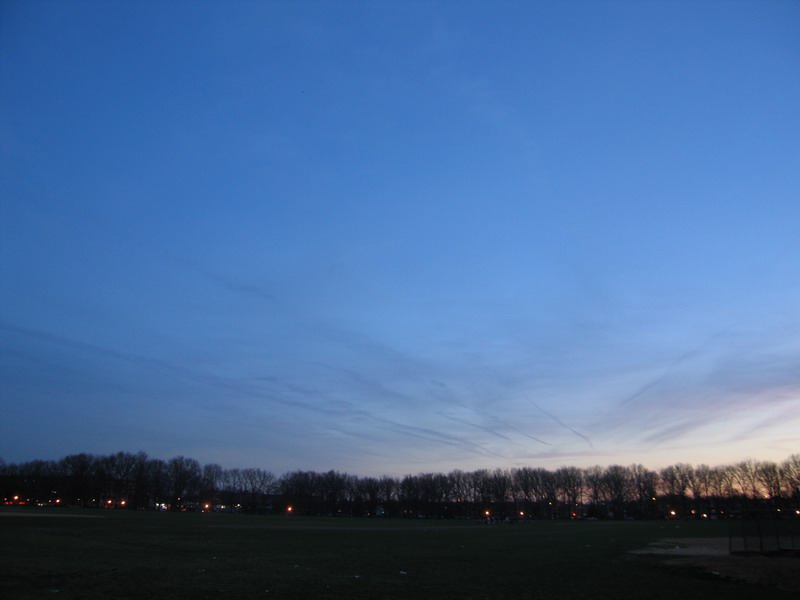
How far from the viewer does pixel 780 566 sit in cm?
2780

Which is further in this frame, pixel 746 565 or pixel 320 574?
pixel 746 565

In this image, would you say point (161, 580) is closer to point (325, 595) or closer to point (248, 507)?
point (325, 595)

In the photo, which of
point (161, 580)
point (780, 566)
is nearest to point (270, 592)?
point (161, 580)

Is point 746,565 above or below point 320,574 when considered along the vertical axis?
above

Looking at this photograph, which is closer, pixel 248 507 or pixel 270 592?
pixel 270 592

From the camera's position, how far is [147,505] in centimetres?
19900

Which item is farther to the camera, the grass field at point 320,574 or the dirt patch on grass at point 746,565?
the dirt patch on grass at point 746,565

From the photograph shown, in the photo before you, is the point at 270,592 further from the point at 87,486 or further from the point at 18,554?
the point at 87,486

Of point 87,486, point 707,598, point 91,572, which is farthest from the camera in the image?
point 87,486

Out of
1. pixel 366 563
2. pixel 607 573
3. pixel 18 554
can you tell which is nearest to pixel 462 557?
pixel 366 563

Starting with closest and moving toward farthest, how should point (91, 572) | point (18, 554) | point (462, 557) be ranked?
1. point (91, 572)
2. point (18, 554)
3. point (462, 557)

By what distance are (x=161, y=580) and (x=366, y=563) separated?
1162 cm

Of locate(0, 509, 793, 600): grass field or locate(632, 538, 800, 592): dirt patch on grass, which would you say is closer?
locate(0, 509, 793, 600): grass field

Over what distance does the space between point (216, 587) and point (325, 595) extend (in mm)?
3743
